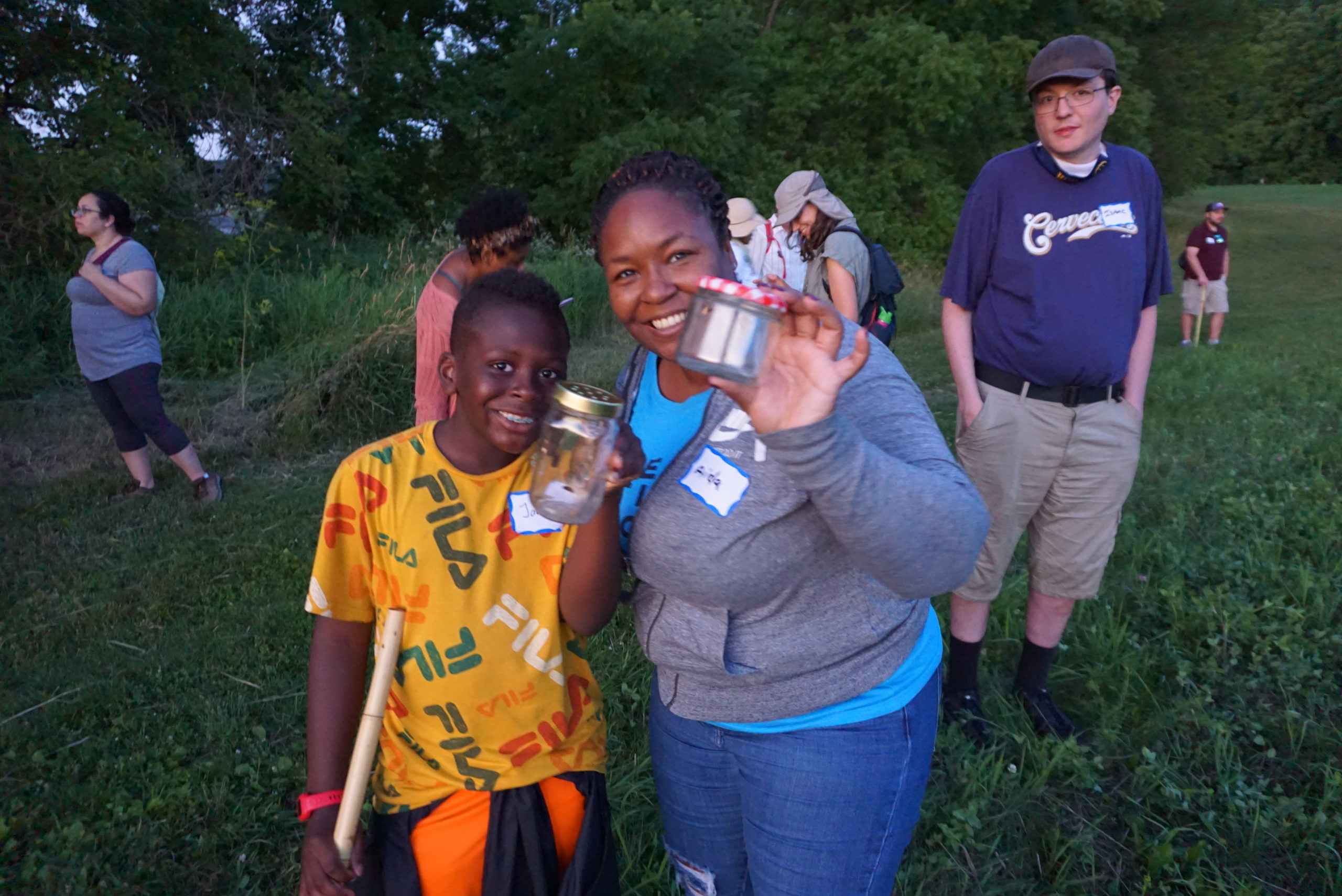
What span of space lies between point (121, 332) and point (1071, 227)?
5346 millimetres

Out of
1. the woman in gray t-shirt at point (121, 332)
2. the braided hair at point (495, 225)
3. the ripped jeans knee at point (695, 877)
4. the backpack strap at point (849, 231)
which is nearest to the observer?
the ripped jeans knee at point (695, 877)

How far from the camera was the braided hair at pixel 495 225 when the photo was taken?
11.3 feet

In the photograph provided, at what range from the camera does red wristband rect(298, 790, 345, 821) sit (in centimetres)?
159

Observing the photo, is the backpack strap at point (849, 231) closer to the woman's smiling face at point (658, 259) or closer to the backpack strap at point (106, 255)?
the woman's smiling face at point (658, 259)

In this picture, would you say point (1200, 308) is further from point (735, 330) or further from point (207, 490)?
point (735, 330)

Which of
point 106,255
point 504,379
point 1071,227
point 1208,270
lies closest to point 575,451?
point 504,379

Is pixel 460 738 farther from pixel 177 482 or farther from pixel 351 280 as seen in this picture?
pixel 351 280

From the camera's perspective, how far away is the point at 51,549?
16.3 feet

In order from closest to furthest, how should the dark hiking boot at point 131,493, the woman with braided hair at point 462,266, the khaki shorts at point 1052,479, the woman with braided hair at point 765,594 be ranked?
the woman with braided hair at point 765,594 < the khaki shorts at point 1052,479 < the woman with braided hair at point 462,266 < the dark hiking boot at point 131,493

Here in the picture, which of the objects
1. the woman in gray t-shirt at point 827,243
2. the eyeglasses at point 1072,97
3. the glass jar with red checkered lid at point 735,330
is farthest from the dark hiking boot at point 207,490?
the glass jar with red checkered lid at point 735,330

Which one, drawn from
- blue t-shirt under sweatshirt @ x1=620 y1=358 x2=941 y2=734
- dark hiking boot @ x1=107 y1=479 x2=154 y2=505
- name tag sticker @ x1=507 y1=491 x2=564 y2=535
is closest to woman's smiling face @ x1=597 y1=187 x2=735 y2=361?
blue t-shirt under sweatshirt @ x1=620 y1=358 x2=941 y2=734

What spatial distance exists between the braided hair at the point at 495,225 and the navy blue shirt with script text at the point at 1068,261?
1.64 meters

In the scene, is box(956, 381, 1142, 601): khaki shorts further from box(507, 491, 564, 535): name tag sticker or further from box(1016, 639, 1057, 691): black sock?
box(507, 491, 564, 535): name tag sticker

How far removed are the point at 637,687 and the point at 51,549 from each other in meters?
3.63
